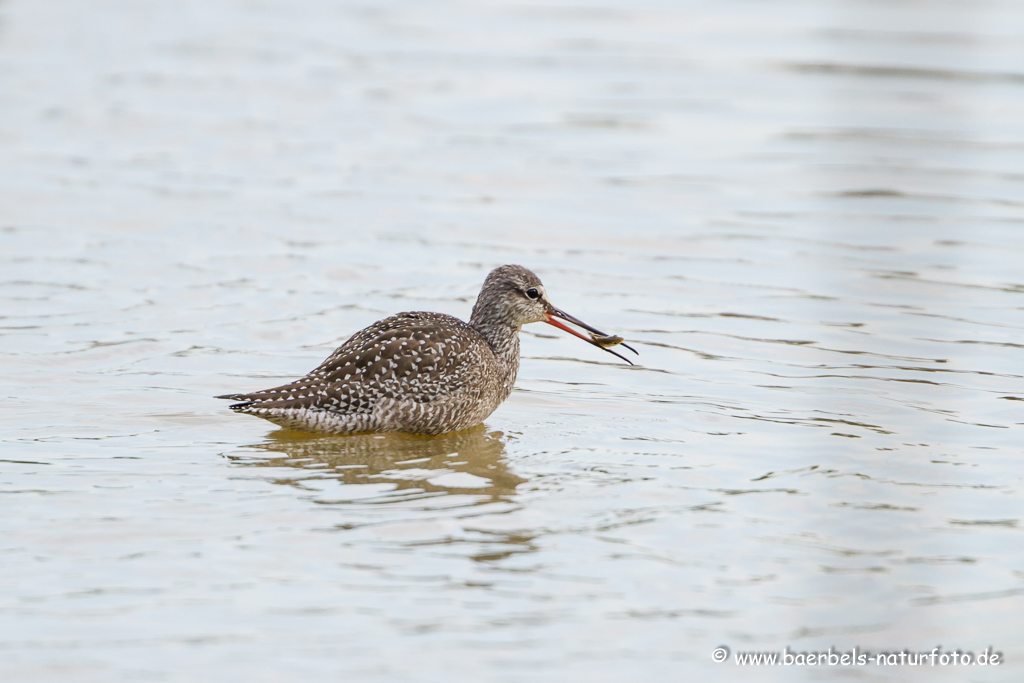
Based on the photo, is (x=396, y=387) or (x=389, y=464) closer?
(x=389, y=464)

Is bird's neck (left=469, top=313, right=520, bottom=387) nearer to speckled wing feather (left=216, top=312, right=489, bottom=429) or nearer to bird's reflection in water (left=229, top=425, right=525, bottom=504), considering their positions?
speckled wing feather (left=216, top=312, right=489, bottom=429)

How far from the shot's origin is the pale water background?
614cm

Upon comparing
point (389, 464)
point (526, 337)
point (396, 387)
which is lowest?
point (389, 464)

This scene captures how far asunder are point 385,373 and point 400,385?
0.12 meters

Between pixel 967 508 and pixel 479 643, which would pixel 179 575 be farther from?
pixel 967 508

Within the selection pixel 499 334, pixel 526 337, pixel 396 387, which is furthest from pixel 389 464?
pixel 526 337

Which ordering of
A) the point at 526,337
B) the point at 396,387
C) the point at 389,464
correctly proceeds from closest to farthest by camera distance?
the point at 389,464 < the point at 396,387 < the point at 526,337

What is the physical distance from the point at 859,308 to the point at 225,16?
14.2 metres

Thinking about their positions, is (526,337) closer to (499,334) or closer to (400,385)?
(499,334)

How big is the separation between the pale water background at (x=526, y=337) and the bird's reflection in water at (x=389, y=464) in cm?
4

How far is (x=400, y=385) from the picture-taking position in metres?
8.66

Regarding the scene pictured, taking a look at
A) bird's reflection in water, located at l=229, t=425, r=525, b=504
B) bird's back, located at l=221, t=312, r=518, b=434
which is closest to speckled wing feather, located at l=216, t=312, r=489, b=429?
bird's back, located at l=221, t=312, r=518, b=434

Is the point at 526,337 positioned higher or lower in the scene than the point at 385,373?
lower

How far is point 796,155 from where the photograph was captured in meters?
16.2
